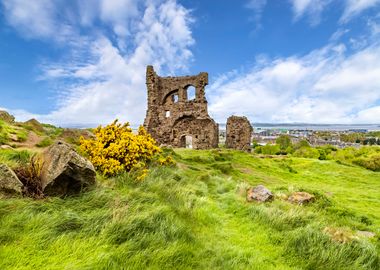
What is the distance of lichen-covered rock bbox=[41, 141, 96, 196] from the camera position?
590cm

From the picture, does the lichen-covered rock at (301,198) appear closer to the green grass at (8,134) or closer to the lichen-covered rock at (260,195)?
the lichen-covered rock at (260,195)

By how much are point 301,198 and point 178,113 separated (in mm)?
23972

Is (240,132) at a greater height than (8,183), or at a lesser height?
greater

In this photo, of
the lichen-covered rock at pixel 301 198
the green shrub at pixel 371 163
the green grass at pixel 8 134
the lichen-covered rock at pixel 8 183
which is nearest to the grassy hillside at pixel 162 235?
the lichen-covered rock at pixel 8 183

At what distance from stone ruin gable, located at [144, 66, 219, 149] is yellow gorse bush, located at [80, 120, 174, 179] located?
70.3 feet

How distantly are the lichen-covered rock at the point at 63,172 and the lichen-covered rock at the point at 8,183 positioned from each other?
484mm

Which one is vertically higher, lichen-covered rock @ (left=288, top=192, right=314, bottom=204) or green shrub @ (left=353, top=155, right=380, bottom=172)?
lichen-covered rock @ (left=288, top=192, right=314, bottom=204)

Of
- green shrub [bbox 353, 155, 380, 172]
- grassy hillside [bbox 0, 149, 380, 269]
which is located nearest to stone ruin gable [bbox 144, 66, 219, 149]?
green shrub [bbox 353, 155, 380, 172]

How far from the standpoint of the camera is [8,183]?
5.45 meters

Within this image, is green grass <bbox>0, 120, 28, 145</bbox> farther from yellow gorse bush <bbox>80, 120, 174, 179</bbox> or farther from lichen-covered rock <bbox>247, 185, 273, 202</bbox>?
lichen-covered rock <bbox>247, 185, 273, 202</bbox>

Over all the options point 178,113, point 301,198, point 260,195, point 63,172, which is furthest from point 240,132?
point 63,172

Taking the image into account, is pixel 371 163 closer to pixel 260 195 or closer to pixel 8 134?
pixel 260 195

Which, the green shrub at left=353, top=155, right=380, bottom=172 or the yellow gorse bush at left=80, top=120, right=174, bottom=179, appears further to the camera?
the green shrub at left=353, top=155, right=380, bottom=172

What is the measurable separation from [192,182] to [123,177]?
337 centimetres
